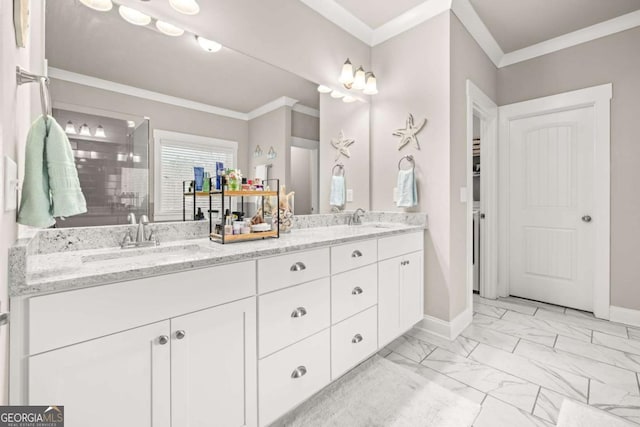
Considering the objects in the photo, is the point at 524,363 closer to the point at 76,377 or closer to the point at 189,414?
the point at 189,414

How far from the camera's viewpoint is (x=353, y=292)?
5.53 ft

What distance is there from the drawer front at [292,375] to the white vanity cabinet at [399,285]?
0.55 m

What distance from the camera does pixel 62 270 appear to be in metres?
0.89

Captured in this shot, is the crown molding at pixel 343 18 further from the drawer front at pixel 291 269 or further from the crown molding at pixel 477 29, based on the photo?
the drawer front at pixel 291 269

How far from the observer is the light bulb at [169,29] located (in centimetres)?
149

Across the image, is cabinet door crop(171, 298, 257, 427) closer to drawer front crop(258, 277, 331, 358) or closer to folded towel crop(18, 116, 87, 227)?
drawer front crop(258, 277, 331, 358)

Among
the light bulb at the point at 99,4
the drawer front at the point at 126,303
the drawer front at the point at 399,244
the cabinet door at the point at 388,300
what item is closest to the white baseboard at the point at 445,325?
the cabinet door at the point at 388,300

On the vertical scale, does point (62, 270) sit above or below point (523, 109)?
below

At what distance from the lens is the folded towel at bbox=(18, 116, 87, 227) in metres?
0.83

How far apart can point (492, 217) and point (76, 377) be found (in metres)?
3.49

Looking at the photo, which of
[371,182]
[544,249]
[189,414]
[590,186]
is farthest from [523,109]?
[189,414]

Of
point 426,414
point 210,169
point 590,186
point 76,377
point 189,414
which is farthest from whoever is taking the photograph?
point 590,186

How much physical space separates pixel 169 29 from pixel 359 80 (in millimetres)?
1513

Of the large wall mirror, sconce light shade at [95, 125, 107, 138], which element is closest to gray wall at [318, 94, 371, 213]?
the large wall mirror
